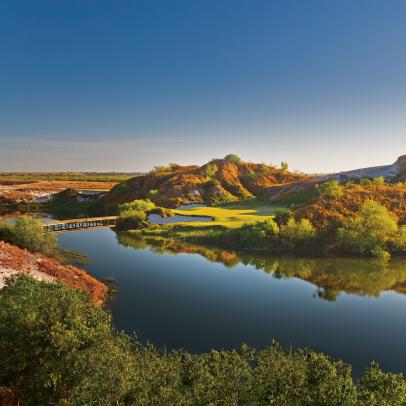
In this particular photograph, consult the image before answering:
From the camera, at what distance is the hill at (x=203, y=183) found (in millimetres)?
118125

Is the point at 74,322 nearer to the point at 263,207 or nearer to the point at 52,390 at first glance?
the point at 52,390

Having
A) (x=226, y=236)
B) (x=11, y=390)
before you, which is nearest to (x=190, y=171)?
(x=226, y=236)

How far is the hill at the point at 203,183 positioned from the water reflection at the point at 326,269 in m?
49.7

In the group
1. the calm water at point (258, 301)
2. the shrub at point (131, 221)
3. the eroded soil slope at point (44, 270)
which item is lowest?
the calm water at point (258, 301)

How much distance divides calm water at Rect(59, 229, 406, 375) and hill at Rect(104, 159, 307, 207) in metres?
58.2

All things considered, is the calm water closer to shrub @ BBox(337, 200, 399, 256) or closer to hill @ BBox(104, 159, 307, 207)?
shrub @ BBox(337, 200, 399, 256)

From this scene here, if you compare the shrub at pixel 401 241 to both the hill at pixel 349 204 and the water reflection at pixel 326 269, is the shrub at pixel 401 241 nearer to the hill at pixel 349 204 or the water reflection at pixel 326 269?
the water reflection at pixel 326 269

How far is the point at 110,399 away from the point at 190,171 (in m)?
125

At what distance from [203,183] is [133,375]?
4384 inches

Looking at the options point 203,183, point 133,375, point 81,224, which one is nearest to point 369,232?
point 133,375

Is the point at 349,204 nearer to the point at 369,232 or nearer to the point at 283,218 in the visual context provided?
the point at 369,232

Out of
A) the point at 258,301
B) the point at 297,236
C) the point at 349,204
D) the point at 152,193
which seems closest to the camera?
the point at 258,301

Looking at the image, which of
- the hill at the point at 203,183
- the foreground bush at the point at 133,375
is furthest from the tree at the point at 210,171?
the foreground bush at the point at 133,375

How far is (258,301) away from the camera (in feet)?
127
